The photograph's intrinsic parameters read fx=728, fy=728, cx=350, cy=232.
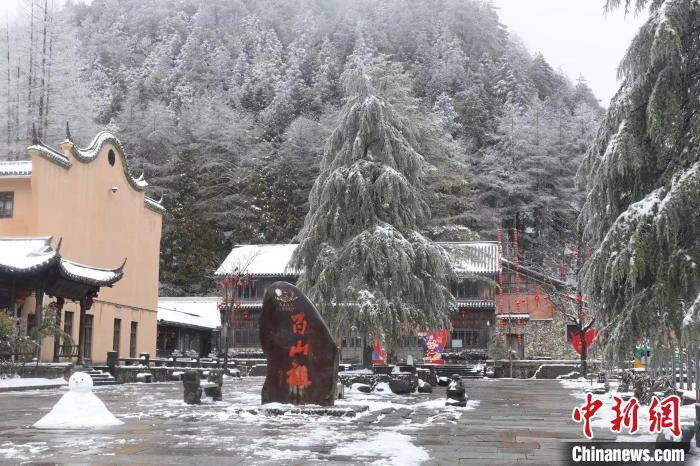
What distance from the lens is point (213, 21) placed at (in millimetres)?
101375

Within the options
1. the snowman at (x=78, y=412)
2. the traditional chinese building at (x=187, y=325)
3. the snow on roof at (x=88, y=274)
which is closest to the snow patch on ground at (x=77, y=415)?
the snowman at (x=78, y=412)

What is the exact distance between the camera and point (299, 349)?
12508 millimetres

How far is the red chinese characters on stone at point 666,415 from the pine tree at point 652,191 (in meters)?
0.60

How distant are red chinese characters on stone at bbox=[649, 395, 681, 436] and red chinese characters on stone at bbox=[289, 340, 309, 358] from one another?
6395mm

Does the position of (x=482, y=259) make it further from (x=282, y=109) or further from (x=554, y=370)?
(x=282, y=109)

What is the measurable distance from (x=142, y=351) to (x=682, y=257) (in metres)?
30.9

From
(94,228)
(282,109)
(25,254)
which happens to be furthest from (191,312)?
(282,109)

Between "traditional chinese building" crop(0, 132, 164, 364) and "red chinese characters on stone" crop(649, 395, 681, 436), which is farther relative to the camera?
"traditional chinese building" crop(0, 132, 164, 364)

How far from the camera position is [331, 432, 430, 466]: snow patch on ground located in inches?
293

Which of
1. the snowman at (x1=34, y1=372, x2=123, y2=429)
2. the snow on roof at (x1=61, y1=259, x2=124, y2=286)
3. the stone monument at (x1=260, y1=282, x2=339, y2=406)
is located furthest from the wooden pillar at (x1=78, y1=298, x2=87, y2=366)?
the snowman at (x1=34, y1=372, x2=123, y2=429)

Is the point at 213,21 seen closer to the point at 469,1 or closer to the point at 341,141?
the point at 469,1

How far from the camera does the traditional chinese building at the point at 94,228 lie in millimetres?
27000

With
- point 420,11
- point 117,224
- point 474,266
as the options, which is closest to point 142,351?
point 117,224

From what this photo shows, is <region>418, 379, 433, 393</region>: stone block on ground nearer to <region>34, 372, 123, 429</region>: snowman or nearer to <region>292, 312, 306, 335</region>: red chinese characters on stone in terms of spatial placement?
<region>292, 312, 306, 335</region>: red chinese characters on stone
